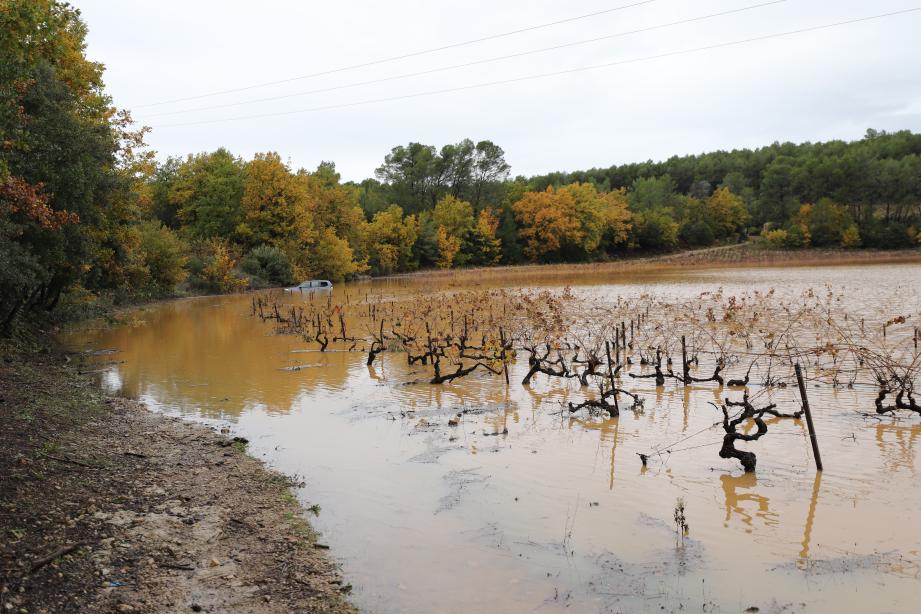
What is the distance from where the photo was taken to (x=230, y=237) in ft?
196

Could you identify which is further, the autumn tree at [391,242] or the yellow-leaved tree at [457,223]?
the yellow-leaved tree at [457,223]

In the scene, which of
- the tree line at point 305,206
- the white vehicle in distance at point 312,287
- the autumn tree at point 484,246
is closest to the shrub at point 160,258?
the tree line at point 305,206

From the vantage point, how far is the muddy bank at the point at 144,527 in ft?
17.5

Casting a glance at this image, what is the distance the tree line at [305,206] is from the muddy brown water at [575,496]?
6.18 metres

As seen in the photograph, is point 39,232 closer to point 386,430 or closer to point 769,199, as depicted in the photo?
point 386,430

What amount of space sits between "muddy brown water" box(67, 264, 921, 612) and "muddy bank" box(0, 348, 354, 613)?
1.74 feet

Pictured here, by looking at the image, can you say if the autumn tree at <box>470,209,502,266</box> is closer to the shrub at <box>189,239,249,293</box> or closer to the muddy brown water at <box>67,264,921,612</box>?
the shrub at <box>189,239,249,293</box>

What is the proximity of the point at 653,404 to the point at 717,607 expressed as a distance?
7.41 meters

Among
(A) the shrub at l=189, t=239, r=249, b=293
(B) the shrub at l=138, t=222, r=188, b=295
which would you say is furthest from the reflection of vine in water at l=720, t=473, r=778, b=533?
(A) the shrub at l=189, t=239, r=249, b=293

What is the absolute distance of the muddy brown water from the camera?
6.02 meters

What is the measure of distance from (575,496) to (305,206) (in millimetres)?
57800

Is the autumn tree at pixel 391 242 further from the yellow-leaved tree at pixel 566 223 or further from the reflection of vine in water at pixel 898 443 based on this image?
the reflection of vine in water at pixel 898 443

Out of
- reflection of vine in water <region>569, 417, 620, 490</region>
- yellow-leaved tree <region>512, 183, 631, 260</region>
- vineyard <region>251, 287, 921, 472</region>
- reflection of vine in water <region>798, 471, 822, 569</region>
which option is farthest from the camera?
yellow-leaved tree <region>512, 183, 631, 260</region>

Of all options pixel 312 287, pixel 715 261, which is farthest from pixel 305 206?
pixel 715 261
